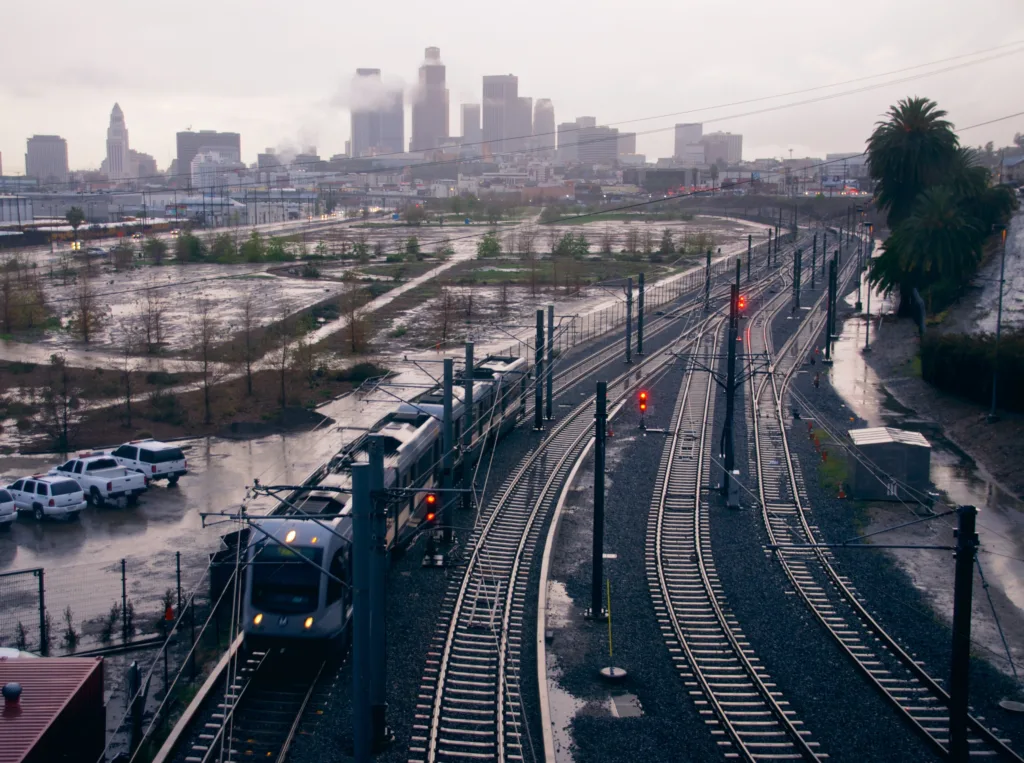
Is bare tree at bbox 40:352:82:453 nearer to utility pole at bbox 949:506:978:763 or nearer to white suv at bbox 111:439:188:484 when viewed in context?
white suv at bbox 111:439:188:484

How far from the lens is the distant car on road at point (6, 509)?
46.2 feet

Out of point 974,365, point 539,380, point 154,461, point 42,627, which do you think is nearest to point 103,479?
point 154,461

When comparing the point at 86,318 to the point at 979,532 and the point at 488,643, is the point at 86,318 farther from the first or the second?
the point at 979,532

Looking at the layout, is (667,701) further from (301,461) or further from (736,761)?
(301,461)

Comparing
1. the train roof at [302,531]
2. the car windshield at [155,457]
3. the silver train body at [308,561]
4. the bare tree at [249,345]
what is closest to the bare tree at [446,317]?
the bare tree at [249,345]

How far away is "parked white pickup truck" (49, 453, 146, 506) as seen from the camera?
1523cm

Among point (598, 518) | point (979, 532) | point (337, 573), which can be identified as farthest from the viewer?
point (979, 532)

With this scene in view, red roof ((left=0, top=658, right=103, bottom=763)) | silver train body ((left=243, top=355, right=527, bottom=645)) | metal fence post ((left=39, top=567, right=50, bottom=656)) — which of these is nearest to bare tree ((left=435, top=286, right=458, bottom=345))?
silver train body ((left=243, top=355, right=527, bottom=645))

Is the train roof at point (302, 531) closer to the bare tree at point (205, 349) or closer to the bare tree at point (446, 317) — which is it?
the bare tree at point (205, 349)

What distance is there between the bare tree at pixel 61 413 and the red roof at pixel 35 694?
11.8m

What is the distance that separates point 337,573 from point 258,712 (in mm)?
1561

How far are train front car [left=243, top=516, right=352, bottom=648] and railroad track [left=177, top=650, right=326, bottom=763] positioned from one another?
282mm

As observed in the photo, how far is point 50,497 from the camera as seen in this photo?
1442 cm

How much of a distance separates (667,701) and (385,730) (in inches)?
99.2
